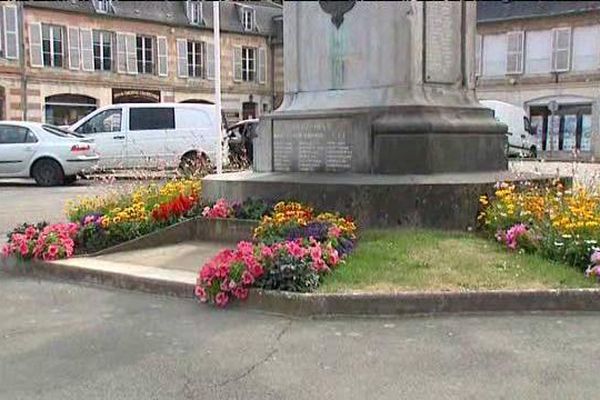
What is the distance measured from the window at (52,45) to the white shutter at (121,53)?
124 inches

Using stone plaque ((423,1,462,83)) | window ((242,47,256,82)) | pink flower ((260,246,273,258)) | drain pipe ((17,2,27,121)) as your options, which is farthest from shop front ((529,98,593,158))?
pink flower ((260,246,273,258))

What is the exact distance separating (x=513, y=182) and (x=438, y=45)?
1.85 m

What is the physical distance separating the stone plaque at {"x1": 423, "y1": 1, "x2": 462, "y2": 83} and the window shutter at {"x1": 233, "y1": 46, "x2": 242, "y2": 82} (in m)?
35.0

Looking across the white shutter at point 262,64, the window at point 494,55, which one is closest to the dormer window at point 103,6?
the white shutter at point 262,64

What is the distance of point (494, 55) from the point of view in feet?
132

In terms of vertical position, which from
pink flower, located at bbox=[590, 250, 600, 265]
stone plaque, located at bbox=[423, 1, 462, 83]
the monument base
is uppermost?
stone plaque, located at bbox=[423, 1, 462, 83]

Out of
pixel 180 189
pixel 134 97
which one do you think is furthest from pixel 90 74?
pixel 180 189

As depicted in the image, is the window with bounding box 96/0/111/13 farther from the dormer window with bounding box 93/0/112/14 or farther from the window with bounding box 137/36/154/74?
the window with bounding box 137/36/154/74

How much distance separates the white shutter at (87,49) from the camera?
117 ft

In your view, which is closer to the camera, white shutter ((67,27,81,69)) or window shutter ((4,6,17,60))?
window shutter ((4,6,17,60))

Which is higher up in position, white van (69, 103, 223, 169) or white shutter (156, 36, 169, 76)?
white shutter (156, 36, 169, 76)

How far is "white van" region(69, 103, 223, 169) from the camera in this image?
20109mm

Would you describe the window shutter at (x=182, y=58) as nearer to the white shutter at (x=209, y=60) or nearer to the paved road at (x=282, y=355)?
the white shutter at (x=209, y=60)

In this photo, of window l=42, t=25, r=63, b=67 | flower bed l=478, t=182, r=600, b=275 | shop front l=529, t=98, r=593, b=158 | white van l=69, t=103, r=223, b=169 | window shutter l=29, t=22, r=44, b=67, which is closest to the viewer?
flower bed l=478, t=182, r=600, b=275
